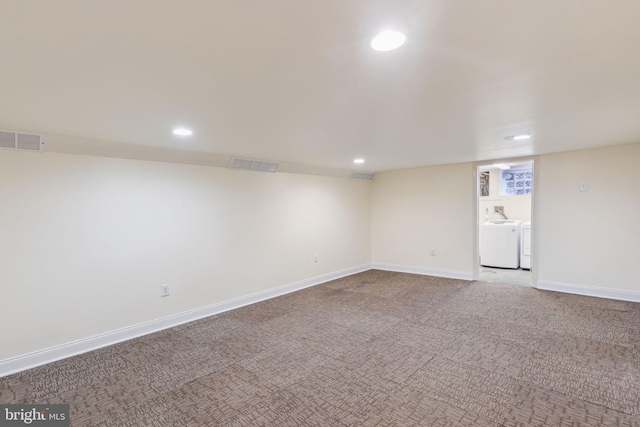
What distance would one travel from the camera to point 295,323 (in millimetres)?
3684

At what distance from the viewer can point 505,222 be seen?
6.73m

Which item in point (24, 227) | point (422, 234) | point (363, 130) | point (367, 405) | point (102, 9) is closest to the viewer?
point (102, 9)

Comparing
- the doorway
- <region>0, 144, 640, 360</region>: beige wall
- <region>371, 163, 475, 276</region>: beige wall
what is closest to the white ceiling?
<region>0, 144, 640, 360</region>: beige wall

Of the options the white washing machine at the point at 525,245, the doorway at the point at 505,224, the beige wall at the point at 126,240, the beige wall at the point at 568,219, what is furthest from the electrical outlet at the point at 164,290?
the white washing machine at the point at 525,245

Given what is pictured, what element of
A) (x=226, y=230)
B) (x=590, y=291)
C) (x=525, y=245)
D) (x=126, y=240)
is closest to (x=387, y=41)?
(x=126, y=240)

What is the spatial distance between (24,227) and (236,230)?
2163 millimetres

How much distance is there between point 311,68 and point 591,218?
4730mm

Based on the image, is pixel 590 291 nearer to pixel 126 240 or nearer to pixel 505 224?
pixel 505 224

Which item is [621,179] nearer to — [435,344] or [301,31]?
[435,344]

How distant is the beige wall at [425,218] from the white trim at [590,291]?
1131 mm

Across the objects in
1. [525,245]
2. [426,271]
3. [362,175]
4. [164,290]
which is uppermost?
[362,175]

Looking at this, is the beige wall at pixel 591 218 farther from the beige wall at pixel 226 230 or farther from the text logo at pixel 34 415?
the text logo at pixel 34 415

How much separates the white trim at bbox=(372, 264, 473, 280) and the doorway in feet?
0.64

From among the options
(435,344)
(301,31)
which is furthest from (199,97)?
(435,344)
